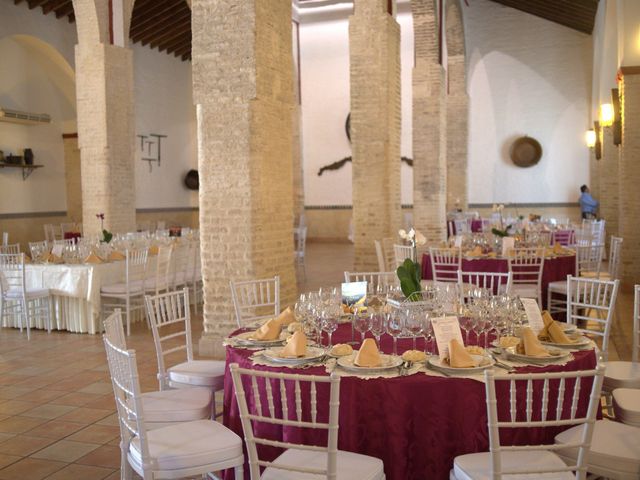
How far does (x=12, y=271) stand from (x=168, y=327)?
1.88m

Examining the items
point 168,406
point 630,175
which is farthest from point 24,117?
point 168,406

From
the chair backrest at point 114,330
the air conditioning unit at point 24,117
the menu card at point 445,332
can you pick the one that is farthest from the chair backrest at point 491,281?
the air conditioning unit at point 24,117

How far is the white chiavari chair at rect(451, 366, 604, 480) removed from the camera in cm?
238

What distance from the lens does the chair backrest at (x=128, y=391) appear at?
279cm

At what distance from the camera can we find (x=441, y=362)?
10.0ft

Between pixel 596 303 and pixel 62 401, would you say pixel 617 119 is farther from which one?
pixel 62 401

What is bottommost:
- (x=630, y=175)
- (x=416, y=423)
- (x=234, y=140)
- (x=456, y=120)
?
(x=416, y=423)

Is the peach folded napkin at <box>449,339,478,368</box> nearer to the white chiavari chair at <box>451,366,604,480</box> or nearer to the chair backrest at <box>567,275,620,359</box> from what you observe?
the white chiavari chair at <box>451,366,604,480</box>

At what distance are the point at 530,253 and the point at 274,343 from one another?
4.64 m

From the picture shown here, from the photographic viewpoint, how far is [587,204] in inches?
638

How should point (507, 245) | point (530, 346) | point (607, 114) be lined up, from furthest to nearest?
point (607, 114), point (507, 245), point (530, 346)

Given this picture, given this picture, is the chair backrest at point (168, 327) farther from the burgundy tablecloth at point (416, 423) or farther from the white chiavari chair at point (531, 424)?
the white chiavari chair at point (531, 424)

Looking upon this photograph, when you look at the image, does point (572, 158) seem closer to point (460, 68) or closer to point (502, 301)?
point (460, 68)

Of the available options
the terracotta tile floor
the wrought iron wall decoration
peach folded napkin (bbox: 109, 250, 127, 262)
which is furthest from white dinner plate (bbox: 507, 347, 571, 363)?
the wrought iron wall decoration
